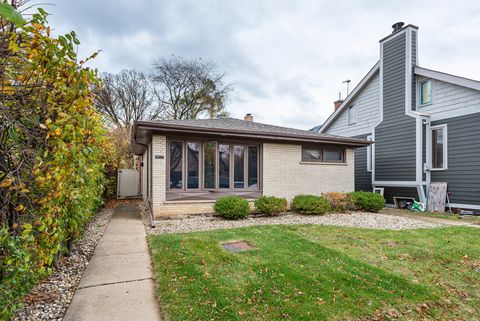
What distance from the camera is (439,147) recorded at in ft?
35.1

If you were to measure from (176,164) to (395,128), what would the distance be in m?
9.72

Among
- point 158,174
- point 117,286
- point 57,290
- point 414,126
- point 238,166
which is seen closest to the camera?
point 57,290

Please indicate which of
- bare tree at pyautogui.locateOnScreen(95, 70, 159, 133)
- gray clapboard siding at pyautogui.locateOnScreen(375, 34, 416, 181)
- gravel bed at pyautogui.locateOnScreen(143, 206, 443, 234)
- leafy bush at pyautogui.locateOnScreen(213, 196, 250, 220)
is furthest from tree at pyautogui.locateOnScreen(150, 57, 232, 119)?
gravel bed at pyautogui.locateOnScreen(143, 206, 443, 234)

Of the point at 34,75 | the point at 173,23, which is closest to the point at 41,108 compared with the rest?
the point at 34,75

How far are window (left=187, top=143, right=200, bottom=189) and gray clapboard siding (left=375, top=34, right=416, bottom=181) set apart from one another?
29.0 feet

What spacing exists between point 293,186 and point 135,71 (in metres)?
21.3

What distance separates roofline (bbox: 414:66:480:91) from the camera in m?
9.22

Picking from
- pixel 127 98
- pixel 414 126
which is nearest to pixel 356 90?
pixel 414 126

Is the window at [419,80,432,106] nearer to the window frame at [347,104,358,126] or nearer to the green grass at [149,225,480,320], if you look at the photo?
the window frame at [347,104,358,126]

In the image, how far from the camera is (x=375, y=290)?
3.42 m

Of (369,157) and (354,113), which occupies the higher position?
(354,113)

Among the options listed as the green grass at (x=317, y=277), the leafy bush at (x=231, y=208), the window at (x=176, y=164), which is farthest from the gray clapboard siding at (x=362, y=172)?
the window at (x=176, y=164)

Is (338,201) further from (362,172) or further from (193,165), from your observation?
(193,165)

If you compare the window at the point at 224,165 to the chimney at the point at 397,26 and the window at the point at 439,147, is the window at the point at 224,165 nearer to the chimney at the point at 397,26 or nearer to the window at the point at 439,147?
the window at the point at 439,147
